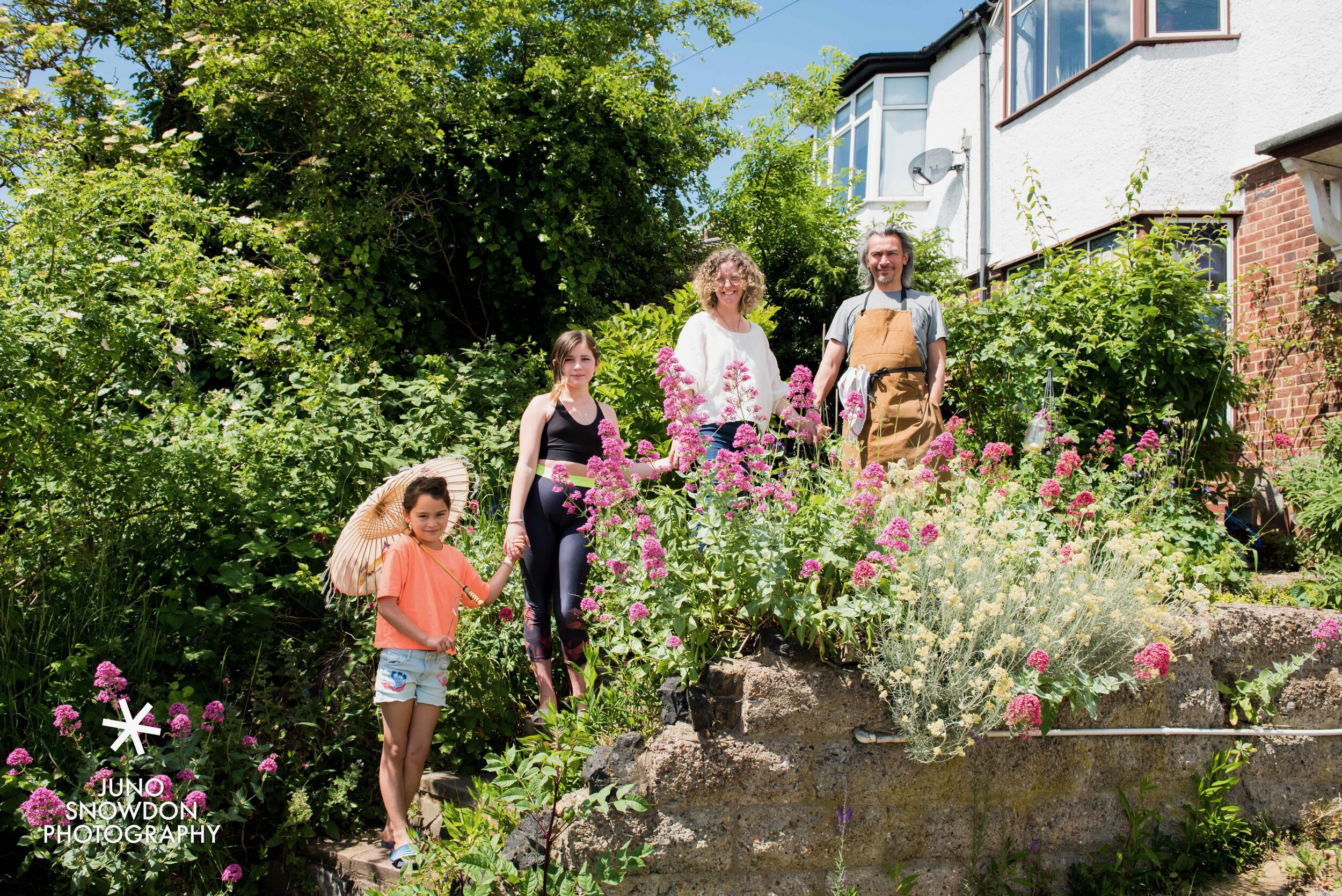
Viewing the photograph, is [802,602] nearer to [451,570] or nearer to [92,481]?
[451,570]

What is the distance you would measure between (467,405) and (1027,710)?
364 cm

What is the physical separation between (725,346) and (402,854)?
7.84 ft

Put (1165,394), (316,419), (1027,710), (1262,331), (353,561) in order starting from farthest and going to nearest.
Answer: (1262,331), (1165,394), (316,419), (353,561), (1027,710)

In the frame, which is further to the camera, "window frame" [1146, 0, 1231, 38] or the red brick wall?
"window frame" [1146, 0, 1231, 38]

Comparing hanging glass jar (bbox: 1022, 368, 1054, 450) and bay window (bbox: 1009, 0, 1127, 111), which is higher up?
bay window (bbox: 1009, 0, 1127, 111)

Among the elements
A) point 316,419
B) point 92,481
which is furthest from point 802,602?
point 92,481

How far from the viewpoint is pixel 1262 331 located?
6535mm

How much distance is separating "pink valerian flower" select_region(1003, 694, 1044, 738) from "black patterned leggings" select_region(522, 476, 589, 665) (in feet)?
5.26

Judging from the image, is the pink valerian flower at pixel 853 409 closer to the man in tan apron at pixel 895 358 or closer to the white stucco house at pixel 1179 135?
the man in tan apron at pixel 895 358

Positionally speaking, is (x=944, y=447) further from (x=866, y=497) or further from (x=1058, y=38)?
(x=1058, y=38)

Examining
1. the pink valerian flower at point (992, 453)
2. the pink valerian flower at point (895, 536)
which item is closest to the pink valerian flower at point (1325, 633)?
the pink valerian flower at point (992, 453)

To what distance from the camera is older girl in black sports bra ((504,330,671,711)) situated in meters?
3.48

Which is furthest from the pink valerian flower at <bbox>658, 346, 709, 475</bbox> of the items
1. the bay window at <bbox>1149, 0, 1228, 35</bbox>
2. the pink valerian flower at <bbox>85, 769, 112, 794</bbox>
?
the bay window at <bbox>1149, 0, 1228, 35</bbox>
